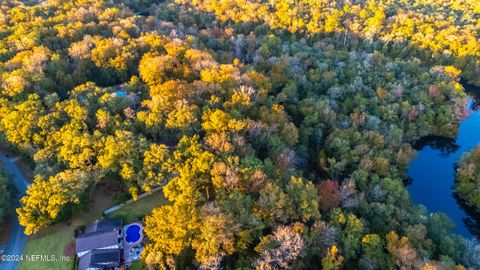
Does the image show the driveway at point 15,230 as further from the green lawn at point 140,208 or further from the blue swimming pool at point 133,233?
the blue swimming pool at point 133,233

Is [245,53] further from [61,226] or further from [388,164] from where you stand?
[61,226]

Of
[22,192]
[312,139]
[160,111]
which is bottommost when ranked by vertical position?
[22,192]

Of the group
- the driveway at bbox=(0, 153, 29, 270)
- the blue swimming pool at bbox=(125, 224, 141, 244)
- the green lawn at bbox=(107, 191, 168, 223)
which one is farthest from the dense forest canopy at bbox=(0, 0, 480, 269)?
the blue swimming pool at bbox=(125, 224, 141, 244)

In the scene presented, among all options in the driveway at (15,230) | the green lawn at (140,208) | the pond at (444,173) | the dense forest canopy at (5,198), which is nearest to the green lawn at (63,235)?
the green lawn at (140,208)

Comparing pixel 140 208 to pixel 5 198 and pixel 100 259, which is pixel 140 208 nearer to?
pixel 100 259

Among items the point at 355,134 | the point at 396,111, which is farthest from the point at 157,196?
the point at 396,111

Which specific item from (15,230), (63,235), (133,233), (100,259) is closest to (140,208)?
(133,233)
